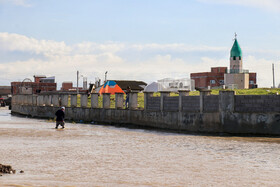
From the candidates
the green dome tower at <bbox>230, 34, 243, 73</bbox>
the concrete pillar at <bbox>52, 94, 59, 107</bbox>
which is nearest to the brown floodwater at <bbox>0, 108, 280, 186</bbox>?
the concrete pillar at <bbox>52, 94, 59, 107</bbox>

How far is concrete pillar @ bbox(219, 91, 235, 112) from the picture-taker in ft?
75.2

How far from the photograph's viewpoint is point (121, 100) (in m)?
32.2

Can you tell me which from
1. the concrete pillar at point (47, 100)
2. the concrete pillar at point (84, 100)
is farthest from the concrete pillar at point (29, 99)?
the concrete pillar at point (84, 100)

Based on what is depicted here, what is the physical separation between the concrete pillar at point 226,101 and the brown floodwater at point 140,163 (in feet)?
16.3

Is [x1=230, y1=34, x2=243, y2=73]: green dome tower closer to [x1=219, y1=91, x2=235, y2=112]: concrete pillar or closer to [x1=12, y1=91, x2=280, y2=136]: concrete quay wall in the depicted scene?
[x1=12, y1=91, x2=280, y2=136]: concrete quay wall

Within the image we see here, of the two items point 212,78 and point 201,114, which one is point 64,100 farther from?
point 212,78

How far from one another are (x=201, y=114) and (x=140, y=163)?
1236 centimetres

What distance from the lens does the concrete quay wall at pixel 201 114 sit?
22.0 metres

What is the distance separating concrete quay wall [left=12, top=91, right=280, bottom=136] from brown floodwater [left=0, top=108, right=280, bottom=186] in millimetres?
3977

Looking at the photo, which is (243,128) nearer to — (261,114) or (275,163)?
(261,114)

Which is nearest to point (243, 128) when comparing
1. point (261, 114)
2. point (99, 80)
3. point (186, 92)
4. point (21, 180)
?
point (261, 114)

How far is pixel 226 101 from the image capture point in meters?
23.1

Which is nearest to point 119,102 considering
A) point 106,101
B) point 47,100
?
point 106,101

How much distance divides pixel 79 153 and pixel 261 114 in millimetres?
10566
